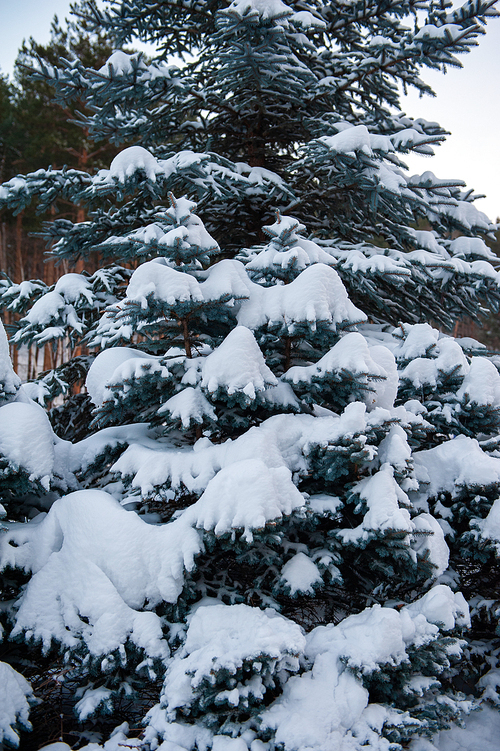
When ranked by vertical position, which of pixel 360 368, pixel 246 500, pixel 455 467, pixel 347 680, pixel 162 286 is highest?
pixel 162 286

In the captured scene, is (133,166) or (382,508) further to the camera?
(133,166)

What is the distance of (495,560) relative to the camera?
3162mm

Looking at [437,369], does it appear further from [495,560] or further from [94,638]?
[94,638]

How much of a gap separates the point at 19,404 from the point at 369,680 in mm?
2754

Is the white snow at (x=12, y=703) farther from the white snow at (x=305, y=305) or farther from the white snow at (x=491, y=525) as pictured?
the white snow at (x=491, y=525)

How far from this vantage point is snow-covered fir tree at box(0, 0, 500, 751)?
219 centimetres

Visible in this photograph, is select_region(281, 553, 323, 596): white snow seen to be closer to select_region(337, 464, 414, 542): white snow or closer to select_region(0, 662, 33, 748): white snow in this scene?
select_region(337, 464, 414, 542): white snow

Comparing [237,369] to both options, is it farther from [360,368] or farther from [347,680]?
[347,680]

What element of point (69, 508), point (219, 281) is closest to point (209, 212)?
point (219, 281)

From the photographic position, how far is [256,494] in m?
2.36

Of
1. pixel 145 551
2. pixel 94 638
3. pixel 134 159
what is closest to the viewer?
pixel 94 638

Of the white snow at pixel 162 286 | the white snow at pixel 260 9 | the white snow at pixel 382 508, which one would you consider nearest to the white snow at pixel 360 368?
the white snow at pixel 382 508

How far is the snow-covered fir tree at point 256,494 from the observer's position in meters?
2.19

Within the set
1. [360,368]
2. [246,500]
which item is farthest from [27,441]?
[360,368]
